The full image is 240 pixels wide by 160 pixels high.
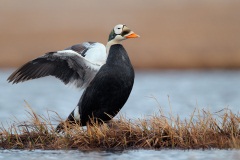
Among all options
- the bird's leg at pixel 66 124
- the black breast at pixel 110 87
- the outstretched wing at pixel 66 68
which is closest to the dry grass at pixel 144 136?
the bird's leg at pixel 66 124

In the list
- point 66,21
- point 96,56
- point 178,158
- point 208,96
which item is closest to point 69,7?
point 66,21

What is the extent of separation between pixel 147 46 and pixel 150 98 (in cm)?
557

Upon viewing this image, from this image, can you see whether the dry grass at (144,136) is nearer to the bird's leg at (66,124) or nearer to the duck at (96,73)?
the bird's leg at (66,124)

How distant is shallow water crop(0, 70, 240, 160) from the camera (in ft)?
27.3

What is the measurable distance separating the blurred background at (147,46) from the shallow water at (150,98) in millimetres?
20

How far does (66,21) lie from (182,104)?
11.4m

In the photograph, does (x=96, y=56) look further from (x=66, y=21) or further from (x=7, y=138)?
(x=66, y=21)

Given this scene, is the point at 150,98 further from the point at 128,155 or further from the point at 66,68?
the point at 128,155

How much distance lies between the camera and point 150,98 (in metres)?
15.0

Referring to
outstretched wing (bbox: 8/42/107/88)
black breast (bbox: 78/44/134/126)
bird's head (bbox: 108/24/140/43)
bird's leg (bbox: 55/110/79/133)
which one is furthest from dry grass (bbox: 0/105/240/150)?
bird's head (bbox: 108/24/140/43)

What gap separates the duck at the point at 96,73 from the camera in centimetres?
919

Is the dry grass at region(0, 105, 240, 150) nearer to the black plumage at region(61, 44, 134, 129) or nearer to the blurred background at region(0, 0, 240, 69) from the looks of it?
the black plumage at region(61, 44, 134, 129)

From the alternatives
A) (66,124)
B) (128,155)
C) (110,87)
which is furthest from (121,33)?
(128,155)

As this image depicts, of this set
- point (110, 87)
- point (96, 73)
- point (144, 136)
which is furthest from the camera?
point (96, 73)
